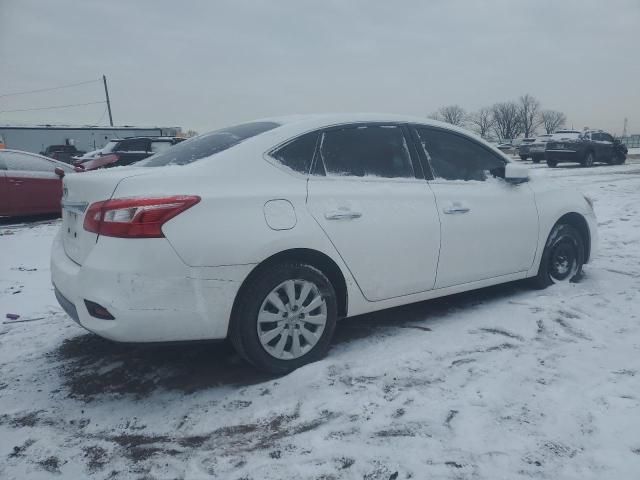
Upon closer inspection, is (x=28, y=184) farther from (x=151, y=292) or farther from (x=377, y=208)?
(x=377, y=208)

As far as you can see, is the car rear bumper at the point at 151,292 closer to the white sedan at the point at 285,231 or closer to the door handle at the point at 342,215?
the white sedan at the point at 285,231

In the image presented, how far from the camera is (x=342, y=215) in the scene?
300cm

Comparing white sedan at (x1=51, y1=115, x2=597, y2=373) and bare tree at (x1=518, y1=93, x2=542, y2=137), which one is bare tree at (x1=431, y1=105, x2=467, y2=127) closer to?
bare tree at (x1=518, y1=93, x2=542, y2=137)

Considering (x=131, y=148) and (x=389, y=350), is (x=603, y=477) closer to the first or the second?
(x=389, y=350)

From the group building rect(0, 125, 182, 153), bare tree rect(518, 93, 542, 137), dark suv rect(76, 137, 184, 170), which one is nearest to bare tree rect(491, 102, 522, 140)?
bare tree rect(518, 93, 542, 137)

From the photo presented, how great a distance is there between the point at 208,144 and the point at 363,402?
1850 mm

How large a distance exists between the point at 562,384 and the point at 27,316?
3955mm

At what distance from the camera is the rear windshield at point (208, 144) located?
3016mm

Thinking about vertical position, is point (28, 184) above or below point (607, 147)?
below

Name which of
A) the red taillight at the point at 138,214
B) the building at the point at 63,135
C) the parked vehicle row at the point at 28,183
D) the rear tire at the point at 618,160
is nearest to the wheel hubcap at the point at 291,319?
the red taillight at the point at 138,214

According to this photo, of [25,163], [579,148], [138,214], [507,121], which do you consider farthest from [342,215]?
[507,121]

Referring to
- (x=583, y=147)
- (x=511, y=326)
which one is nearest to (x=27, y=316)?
(x=511, y=326)

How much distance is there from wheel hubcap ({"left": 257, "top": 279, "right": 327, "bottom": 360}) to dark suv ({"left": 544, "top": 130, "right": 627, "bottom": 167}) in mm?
19134

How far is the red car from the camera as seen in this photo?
8.47 meters
